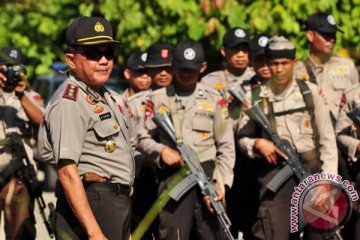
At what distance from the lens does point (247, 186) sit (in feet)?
28.7

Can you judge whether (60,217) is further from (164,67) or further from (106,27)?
(164,67)

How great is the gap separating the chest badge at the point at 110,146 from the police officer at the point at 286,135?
2.33 m

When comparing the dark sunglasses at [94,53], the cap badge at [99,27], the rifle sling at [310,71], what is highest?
the cap badge at [99,27]

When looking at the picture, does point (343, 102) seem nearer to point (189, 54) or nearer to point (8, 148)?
point (189, 54)

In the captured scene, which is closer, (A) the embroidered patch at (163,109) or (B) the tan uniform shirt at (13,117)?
(A) the embroidered patch at (163,109)

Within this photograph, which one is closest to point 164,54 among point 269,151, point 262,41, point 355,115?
point 262,41

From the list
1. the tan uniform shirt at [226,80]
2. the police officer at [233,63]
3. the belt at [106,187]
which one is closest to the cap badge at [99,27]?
the belt at [106,187]

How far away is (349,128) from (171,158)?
1.44 metres

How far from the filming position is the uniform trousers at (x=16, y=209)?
28.5 ft

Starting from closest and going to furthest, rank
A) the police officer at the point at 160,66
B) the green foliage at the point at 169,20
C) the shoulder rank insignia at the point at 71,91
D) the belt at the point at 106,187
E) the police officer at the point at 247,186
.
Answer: the shoulder rank insignia at the point at 71,91 < the belt at the point at 106,187 < the police officer at the point at 247,186 < the police officer at the point at 160,66 < the green foliage at the point at 169,20

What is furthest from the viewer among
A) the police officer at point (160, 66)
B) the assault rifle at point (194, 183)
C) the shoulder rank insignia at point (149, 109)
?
the police officer at point (160, 66)

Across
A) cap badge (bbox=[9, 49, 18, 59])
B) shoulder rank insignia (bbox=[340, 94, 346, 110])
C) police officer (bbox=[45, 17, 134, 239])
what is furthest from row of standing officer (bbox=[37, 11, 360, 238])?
cap badge (bbox=[9, 49, 18, 59])

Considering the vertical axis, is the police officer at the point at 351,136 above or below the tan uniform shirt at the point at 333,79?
below

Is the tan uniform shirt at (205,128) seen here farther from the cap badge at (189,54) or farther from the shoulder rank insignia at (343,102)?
the shoulder rank insignia at (343,102)
